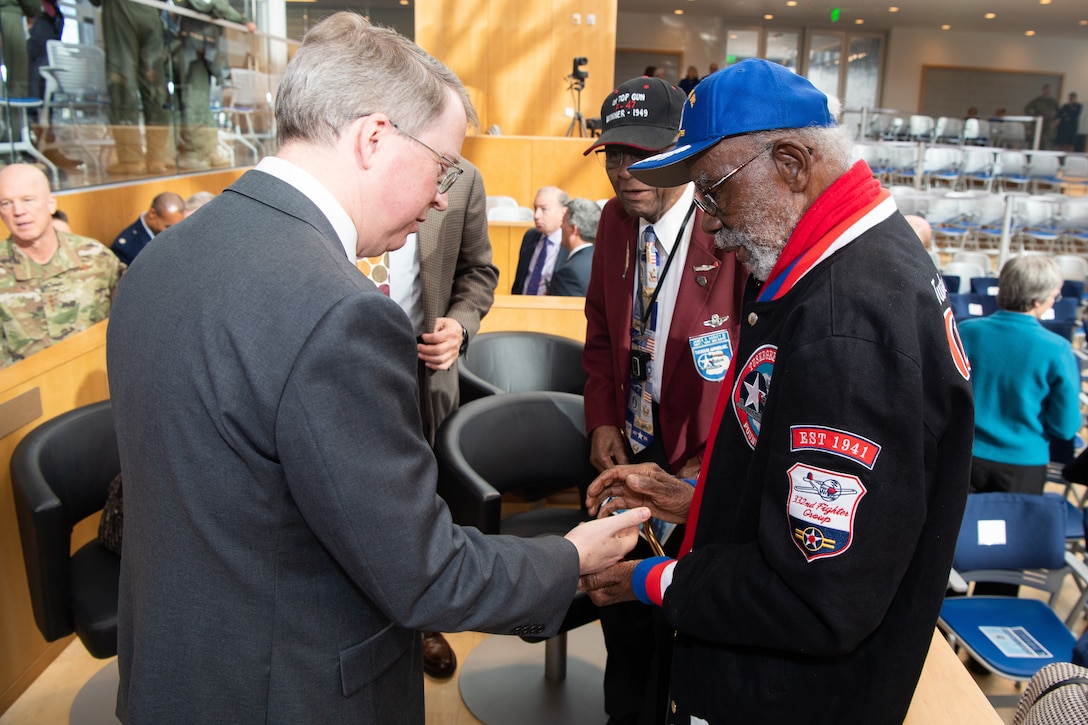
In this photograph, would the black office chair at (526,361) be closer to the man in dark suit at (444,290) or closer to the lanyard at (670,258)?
the man in dark suit at (444,290)

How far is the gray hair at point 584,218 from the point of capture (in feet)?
14.1

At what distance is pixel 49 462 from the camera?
6.15ft

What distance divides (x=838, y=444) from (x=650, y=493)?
0.60 meters

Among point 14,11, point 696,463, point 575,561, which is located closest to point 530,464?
point 696,463

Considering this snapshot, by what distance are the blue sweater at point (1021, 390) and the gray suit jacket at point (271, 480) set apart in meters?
2.75

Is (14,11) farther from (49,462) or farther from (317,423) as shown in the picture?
(317,423)

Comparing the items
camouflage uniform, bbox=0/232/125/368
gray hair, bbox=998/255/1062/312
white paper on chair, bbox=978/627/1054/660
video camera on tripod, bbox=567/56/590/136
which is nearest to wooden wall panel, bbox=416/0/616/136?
video camera on tripod, bbox=567/56/590/136

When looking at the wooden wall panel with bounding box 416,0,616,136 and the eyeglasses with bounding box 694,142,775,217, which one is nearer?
the eyeglasses with bounding box 694,142,775,217

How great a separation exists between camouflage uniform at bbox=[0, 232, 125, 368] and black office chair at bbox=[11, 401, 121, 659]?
5.25 feet

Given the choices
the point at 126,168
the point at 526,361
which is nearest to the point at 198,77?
the point at 126,168

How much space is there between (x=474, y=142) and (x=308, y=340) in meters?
8.50

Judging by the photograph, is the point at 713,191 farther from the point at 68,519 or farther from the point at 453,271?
the point at 68,519

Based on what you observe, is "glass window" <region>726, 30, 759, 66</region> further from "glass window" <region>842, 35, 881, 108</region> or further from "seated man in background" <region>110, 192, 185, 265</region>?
"seated man in background" <region>110, 192, 185, 265</region>

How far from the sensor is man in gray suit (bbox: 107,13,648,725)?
80 cm
